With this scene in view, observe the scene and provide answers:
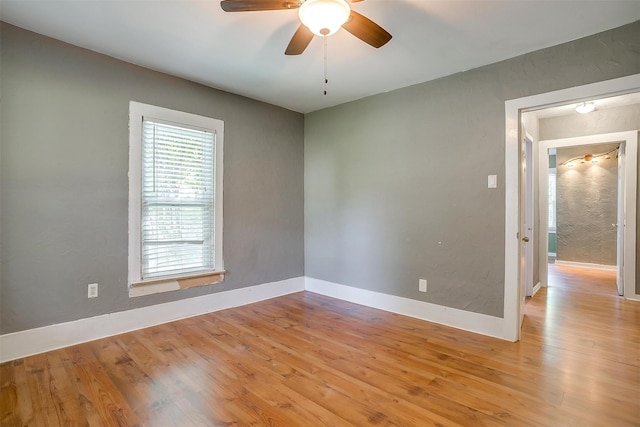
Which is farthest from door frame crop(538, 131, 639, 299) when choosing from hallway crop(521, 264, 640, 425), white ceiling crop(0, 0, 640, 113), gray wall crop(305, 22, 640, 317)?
white ceiling crop(0, 0, 640, 113)

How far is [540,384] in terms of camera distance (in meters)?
2.06

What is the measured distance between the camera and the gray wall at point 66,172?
2385 millimetres

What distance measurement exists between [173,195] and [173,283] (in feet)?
3.02

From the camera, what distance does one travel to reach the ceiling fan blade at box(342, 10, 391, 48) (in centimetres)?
179

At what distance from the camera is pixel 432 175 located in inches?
129

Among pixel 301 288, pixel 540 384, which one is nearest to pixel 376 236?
pixel 301 288

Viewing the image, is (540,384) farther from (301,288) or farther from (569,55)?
(301,288)

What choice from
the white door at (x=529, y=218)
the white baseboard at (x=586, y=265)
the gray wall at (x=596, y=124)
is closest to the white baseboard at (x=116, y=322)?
the white door at (x=529, y=218)

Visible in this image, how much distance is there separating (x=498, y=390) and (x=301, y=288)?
2.90 meters

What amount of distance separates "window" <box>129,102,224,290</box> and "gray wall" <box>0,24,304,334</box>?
10 centimetres

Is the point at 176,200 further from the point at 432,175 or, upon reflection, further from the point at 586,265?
the point at 586,265

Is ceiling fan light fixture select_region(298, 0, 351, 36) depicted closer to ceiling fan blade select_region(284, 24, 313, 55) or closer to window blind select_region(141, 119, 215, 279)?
ceiling fan blade select_region(284, 24, 313, 55)

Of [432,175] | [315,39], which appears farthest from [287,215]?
[315,39]

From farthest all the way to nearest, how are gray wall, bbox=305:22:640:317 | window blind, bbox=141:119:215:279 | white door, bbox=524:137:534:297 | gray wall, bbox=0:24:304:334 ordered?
white door, bbox=524:137:534:297 → window blind, bbox=141:119:215:279 → gray wall, bbox=305:22:640:317 → gray wall, bbox=0:24:304:334
